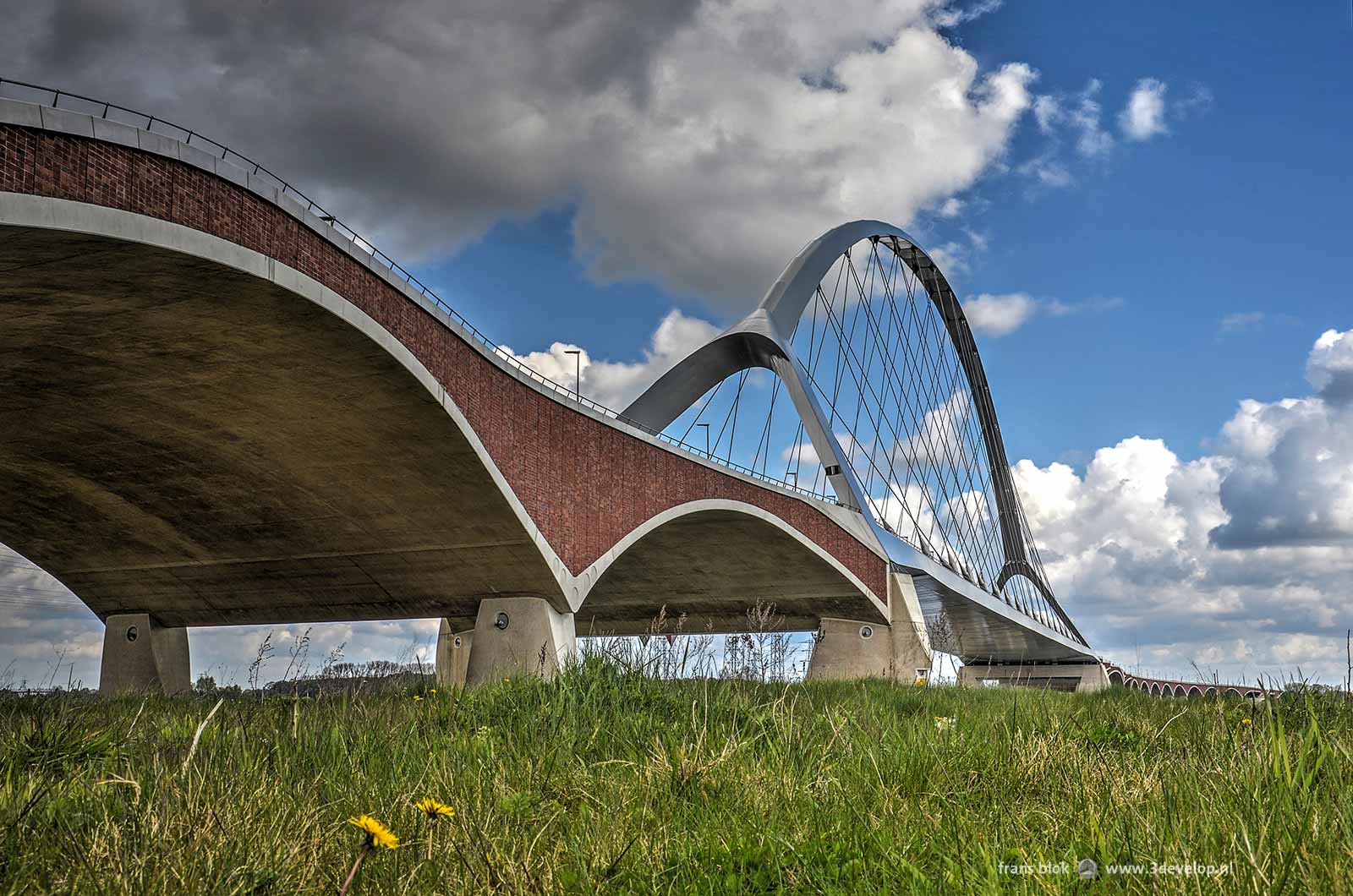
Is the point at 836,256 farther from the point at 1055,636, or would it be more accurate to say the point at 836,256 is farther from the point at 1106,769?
the point at 1106,769

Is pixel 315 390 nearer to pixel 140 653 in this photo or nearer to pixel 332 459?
pixel 332 459

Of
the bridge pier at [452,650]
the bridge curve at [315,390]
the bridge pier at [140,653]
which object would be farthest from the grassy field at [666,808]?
the bridge pier at [140,653]

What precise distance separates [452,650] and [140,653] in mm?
11154

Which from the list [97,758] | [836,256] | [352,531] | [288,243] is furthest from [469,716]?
[836,256]

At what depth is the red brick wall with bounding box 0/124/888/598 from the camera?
14.6 metres

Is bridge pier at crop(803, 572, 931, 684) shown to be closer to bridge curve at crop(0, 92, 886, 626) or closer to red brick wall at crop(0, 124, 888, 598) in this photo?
bridge curve at crop(0, 92, 886, 626)

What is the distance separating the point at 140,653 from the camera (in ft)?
131

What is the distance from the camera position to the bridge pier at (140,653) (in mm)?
39344

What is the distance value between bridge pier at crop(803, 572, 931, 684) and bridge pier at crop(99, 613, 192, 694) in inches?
932

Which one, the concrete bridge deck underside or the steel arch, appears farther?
the steel arch

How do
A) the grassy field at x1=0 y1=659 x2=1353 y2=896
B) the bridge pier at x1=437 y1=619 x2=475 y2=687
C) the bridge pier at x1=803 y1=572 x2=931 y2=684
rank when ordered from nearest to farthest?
the grassy field at x1=0 y1=659 x2=1353 y2=896 < the bridge pier at x1=437 y1=619 x2=475 y2=687 < the bridge pier at x1=803 y1=572 x2=931 y2=684

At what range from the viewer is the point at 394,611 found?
38812 millimetres

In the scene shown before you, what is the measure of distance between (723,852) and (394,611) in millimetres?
→ 36428

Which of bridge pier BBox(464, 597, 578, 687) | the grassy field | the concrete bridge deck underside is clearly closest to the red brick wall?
the concrete bridge deck underside
